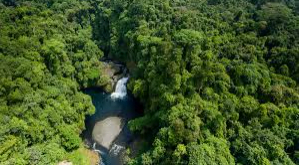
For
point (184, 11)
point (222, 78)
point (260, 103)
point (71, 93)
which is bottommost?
point (71, 93)

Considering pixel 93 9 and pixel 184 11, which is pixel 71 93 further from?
pixel 93 9

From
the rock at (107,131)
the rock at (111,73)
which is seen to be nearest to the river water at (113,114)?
the rock at (107,131)

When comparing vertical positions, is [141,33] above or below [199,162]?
above

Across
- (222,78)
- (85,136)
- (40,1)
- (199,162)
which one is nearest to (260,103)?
(222,78)

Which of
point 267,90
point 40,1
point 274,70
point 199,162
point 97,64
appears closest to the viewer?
point 199,162

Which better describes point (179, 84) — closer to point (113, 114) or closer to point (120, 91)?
point (113, 114)
